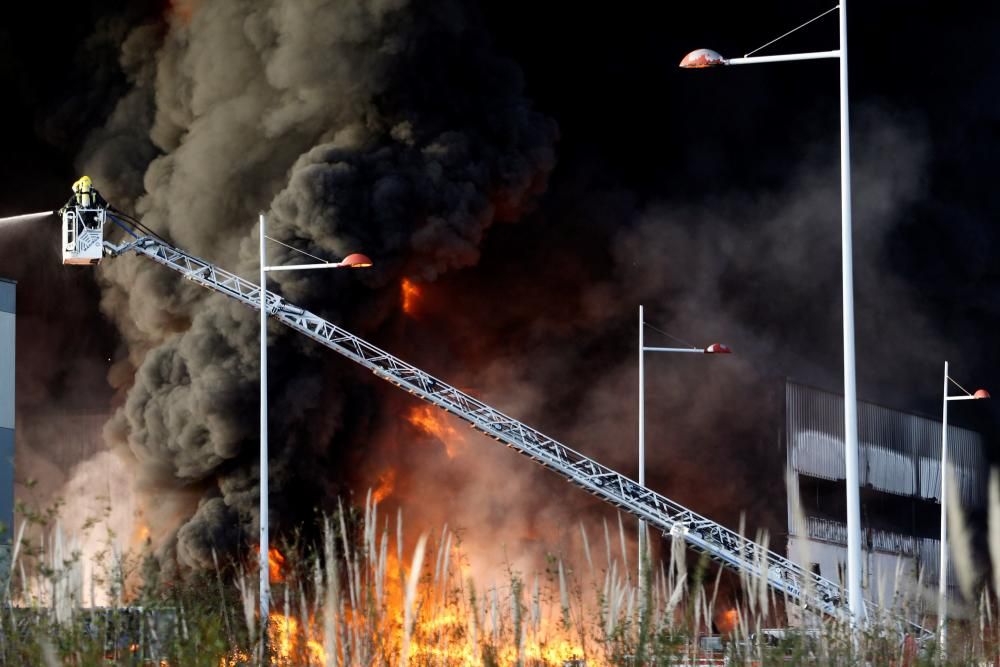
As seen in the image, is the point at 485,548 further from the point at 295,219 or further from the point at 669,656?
the point at 669,656

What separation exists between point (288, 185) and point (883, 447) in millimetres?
24459

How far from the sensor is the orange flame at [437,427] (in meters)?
38.8

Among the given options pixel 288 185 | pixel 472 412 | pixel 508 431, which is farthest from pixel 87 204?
pixel 508 431

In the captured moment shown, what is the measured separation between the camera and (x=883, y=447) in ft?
165

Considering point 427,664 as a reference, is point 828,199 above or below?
above

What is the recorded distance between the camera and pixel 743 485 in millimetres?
43406

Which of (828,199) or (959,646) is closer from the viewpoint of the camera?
(959,646)

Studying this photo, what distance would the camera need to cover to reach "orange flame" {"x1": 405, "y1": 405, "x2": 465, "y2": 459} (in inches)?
1527

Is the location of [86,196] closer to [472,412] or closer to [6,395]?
[6,395]

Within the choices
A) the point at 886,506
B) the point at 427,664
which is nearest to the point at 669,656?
the point at 427,664

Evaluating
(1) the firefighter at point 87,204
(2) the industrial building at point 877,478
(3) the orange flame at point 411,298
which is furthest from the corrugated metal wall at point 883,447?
(1) the firefighter at point 87,204

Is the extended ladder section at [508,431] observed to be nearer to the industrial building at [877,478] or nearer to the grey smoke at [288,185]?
the grey smoke at [288,185]

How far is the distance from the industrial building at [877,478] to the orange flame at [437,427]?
10047 mm

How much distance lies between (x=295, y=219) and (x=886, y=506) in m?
25.4
